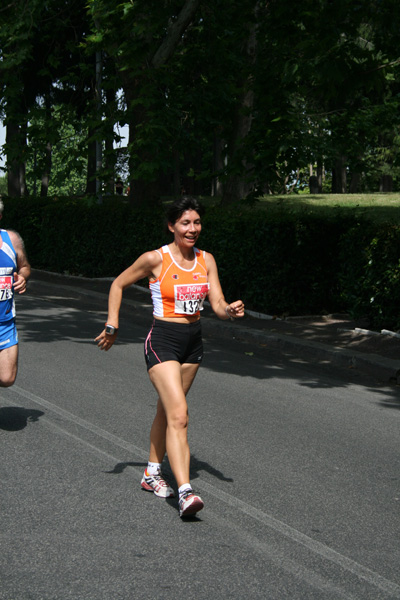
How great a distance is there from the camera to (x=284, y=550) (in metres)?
4.45

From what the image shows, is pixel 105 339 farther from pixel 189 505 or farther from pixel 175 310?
pixel 189 505

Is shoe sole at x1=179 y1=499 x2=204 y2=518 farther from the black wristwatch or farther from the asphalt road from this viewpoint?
the black wristwatch

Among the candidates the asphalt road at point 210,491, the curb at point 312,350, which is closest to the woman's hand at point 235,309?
the asphalt road at point 210,491

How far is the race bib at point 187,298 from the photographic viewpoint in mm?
5211

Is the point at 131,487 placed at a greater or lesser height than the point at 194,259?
lesser

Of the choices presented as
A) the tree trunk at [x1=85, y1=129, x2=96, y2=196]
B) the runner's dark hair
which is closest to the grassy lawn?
the tree trunk at [x1=85, y1=129, x2=96, y2=196]

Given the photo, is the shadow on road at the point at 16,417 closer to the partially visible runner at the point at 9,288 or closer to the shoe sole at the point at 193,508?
the partially visible runner at the point at 9,288

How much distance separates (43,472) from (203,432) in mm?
1721

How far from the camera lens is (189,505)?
4.74m

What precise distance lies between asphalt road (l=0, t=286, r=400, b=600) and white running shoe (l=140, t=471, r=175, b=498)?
0.27ft

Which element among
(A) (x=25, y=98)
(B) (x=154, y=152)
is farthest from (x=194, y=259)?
(A) (x=25, y=98)

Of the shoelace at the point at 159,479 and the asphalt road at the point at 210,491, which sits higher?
the shoelace at the point at 159,479

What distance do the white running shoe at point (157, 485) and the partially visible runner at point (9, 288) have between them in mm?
1800

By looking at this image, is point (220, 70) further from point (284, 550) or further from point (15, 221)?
point (284, 550)
